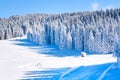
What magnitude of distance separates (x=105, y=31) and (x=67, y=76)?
6718 cm

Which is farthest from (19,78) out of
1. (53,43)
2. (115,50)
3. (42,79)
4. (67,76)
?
(53,43)

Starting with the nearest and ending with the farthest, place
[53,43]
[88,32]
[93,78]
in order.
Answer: [93,78], [88,32], [53,43]

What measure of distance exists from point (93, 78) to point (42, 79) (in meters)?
8.77

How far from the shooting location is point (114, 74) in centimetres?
5325

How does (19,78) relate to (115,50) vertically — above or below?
below

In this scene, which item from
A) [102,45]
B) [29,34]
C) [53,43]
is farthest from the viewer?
[29,34]

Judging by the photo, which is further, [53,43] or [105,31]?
[53,43]

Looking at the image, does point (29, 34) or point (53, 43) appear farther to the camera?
point (29, 34)

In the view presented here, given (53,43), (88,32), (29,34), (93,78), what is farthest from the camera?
(29,34)

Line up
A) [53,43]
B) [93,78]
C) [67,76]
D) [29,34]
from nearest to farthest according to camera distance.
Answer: [93,78], [67,76], [53,43], [29,34]

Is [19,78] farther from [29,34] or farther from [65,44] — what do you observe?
[29,34]

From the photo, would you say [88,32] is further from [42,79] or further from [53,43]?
[42,79]


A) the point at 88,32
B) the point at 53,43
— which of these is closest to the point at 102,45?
the point at 88,32

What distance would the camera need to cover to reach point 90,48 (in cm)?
11744
